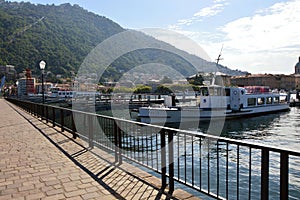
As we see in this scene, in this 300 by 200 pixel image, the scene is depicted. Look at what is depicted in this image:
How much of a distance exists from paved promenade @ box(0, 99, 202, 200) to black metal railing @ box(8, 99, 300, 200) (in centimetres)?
26

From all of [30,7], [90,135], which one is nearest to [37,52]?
[30,7]

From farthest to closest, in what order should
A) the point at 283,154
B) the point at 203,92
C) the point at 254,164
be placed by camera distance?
the point at 203,92, the point at 254,164, the point at 283,154

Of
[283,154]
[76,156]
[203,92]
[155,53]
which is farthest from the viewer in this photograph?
[203,92]

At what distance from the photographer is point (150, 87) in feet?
245

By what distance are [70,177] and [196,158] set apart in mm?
6745

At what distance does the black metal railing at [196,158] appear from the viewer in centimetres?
241

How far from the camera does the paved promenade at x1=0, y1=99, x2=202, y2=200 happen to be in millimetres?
3650

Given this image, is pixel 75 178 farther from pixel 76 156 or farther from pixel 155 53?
pixel 155 53

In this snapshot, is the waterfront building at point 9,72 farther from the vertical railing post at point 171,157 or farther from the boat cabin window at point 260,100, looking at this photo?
the vertical railing post at point 171,157

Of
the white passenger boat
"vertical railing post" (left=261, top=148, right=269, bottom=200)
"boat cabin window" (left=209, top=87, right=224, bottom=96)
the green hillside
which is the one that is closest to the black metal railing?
"vertical railing post" (left=261, top=148, right=269, bottom=200)

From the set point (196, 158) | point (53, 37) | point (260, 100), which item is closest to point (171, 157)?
point (196, 158)

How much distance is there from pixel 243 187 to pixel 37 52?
114m

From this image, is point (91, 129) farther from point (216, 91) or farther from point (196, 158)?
point (216, 91)

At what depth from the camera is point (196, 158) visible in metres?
10.2
